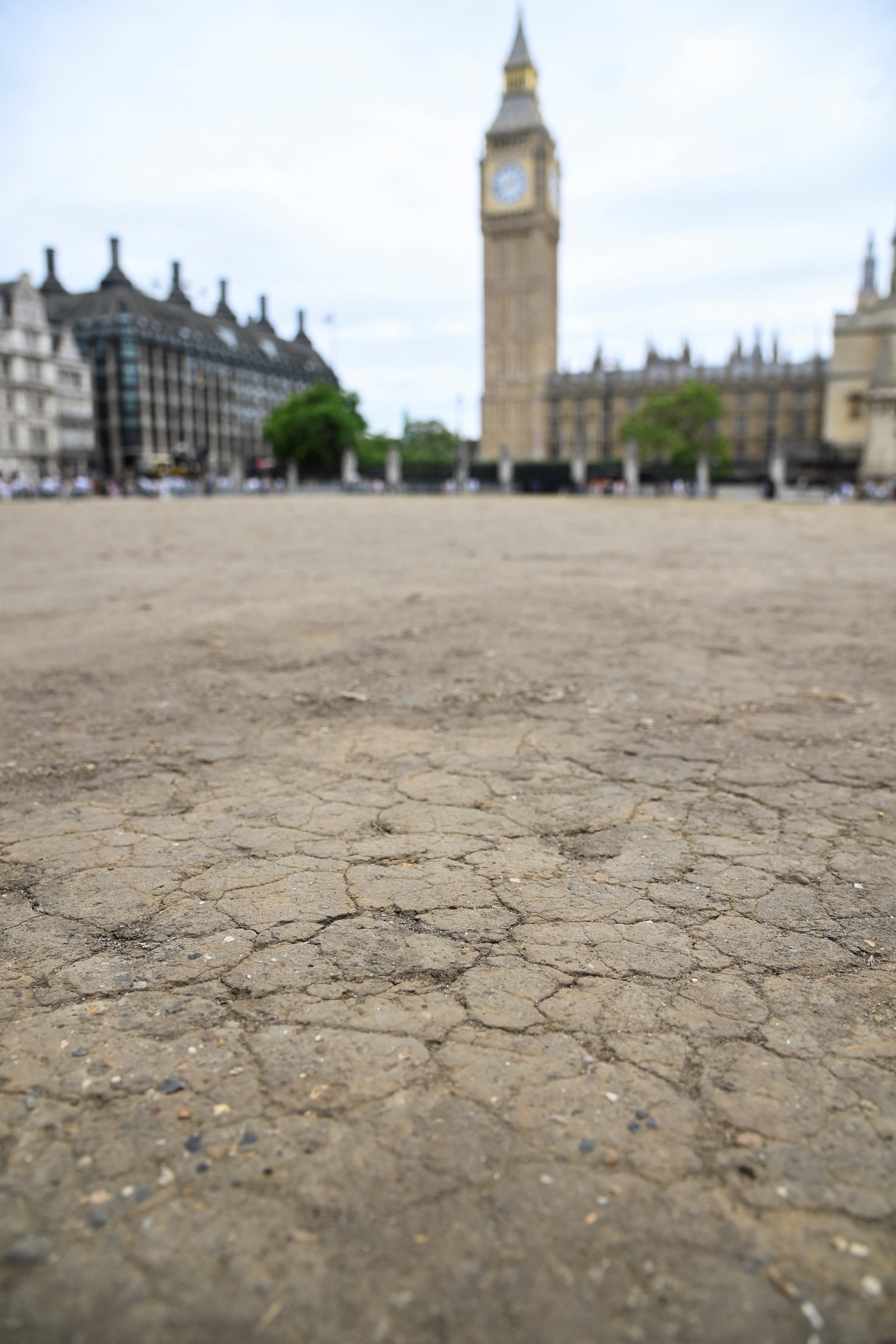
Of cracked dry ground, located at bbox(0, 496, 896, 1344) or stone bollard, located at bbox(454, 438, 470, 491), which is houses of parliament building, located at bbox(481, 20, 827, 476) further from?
cracked dry ground, located at bbox(0, 496, 896, 1344)

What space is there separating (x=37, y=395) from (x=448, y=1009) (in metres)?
74.3

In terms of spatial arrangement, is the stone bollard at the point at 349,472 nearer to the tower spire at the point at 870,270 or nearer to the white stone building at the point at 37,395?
the white stone building at the point at 37,395

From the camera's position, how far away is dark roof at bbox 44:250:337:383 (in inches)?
3118

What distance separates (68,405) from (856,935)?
259ft

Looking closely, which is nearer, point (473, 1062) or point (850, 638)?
point (473, 1062)

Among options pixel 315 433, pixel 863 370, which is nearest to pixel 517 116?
pixel 863 370

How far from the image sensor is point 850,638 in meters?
A: 8.16

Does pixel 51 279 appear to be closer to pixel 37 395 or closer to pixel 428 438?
pixel 37 395

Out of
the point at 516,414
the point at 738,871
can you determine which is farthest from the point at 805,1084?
the point at 516,414

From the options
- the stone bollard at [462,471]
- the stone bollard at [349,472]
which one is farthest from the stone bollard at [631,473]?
the stone bollard at [349,472]

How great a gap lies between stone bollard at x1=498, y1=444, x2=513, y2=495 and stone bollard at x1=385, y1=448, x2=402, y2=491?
6.97 meters

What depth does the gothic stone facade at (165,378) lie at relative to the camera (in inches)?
3088

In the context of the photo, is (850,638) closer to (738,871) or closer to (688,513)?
(738,871)

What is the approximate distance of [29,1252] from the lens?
1.81m
